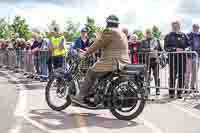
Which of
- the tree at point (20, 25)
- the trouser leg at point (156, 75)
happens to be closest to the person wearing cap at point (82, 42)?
the trouser leg at point (156, 75)

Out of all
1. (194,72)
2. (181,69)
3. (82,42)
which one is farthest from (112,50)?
(82,42)

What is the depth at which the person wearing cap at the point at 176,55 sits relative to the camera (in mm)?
11180

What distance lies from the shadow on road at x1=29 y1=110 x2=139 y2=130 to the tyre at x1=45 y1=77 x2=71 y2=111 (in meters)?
0.23

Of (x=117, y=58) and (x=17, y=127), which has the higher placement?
(x=117, y=58)

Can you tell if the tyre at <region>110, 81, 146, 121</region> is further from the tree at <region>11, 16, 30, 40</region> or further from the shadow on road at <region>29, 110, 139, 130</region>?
the tree at <region>11, 16, 30, 40</region>

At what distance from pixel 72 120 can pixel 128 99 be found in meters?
1.08

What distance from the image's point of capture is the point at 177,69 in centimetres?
1132

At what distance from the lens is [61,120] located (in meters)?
8.37

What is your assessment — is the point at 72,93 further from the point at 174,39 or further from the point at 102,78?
the point at 174,39

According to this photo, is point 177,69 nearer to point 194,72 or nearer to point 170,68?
point 170,68

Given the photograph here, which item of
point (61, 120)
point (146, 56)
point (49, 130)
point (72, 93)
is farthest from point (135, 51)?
point (49, 130)

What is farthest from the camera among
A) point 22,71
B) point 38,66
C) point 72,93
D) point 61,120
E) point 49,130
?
point 22,71

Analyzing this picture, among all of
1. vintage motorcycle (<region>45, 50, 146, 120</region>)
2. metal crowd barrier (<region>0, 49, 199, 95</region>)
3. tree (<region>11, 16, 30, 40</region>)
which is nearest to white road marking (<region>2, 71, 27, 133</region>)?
vintage motorcycle (<region>45, 50, 146, 120</region>)

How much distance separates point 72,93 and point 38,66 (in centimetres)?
786
